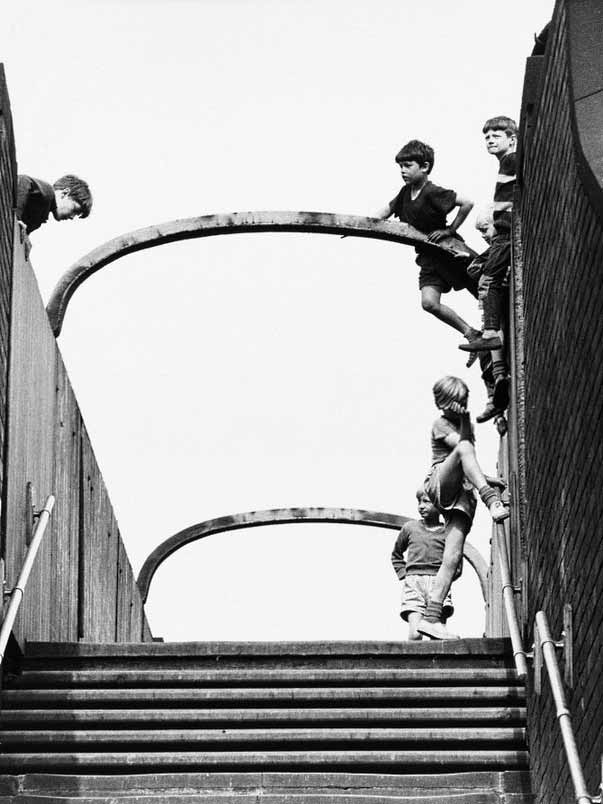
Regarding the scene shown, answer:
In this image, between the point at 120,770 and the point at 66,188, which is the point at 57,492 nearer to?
the point at 66,188

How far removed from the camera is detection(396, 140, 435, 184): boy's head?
16.8 metres

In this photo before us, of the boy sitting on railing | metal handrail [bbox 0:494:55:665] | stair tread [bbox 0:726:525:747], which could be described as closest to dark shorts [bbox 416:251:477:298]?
the boy sitting on railing

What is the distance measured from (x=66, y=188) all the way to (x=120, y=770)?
4.82 m

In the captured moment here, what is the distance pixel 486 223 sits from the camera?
15164mm

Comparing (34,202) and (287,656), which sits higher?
(34,202)

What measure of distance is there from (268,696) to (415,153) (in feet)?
19.6

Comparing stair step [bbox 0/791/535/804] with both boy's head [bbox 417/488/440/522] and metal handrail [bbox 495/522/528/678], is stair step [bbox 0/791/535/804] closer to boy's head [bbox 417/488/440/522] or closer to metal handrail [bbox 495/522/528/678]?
Result: metal handrail [bbox 495/522/528/678]

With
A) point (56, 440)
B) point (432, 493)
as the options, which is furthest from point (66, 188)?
point (432, 493)

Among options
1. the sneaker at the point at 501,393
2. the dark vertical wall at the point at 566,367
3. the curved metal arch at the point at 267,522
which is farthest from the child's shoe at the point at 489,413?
the curved metal arch at the point at 267,522

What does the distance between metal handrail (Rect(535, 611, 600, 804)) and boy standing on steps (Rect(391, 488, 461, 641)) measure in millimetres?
4975

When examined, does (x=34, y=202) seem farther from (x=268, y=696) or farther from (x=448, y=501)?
(x=268, y=696)

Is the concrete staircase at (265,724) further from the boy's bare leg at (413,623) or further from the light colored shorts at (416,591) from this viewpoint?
the light colored shorts at (416,591)

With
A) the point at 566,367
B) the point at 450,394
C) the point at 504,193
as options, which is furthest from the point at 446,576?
the point at 566,367

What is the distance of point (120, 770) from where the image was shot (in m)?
11.5
